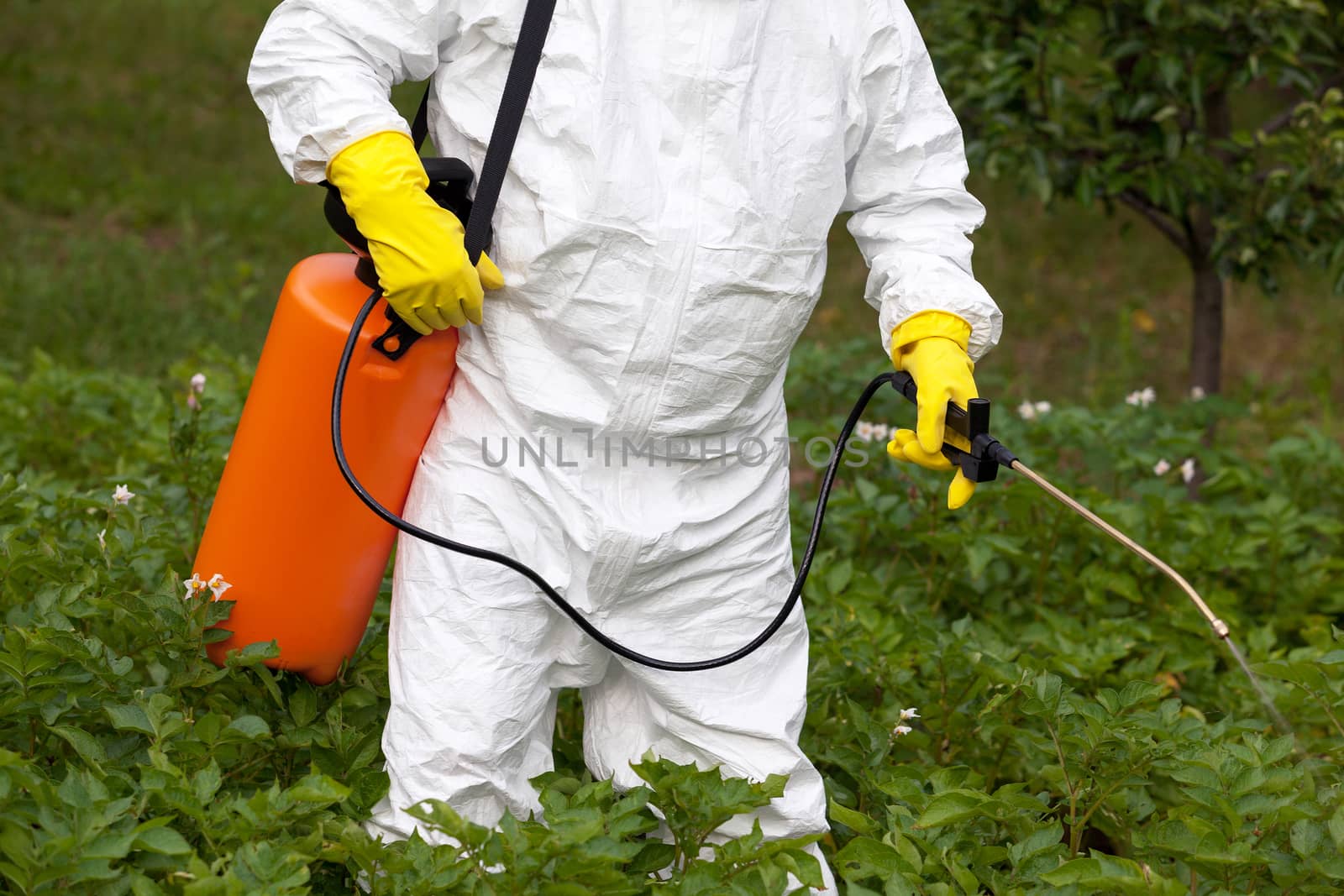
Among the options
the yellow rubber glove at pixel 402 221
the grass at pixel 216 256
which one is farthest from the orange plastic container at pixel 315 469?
the grass at pixel 216 256

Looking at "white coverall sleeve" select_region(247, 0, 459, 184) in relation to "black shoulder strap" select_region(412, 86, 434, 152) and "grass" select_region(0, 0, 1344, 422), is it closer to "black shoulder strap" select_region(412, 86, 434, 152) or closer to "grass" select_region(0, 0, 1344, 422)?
"black shoulder strap" select_region(412, 86, 434, 152)

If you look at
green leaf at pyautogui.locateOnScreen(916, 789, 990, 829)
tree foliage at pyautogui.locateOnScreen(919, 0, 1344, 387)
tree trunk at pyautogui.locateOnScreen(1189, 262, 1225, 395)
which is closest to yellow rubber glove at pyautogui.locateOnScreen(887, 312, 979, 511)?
green leaf at pyautogui.locateOnScreen(916, 789, 990, 829)

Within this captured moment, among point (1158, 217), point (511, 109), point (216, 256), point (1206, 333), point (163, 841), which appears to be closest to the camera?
point (163, 841)

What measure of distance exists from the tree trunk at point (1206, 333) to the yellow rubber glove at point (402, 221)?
3.06 metres

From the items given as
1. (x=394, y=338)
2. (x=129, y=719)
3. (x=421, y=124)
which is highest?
(x=421, y=124)

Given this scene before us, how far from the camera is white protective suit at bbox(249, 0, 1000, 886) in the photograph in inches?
63.4

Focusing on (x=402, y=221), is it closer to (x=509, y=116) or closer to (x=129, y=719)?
(x=509, y=116)

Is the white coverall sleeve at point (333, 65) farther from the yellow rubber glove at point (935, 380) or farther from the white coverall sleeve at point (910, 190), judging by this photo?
the yellow rubber glove at point (935, 380)

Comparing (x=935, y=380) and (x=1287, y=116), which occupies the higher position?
(x=935, y=380)

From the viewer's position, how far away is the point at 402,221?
1.57 meters

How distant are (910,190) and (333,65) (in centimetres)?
79

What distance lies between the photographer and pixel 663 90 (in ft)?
5.32

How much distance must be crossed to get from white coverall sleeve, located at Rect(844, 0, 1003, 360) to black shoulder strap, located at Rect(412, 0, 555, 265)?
17.7 inches

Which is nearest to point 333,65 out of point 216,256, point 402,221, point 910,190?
point 402,221
